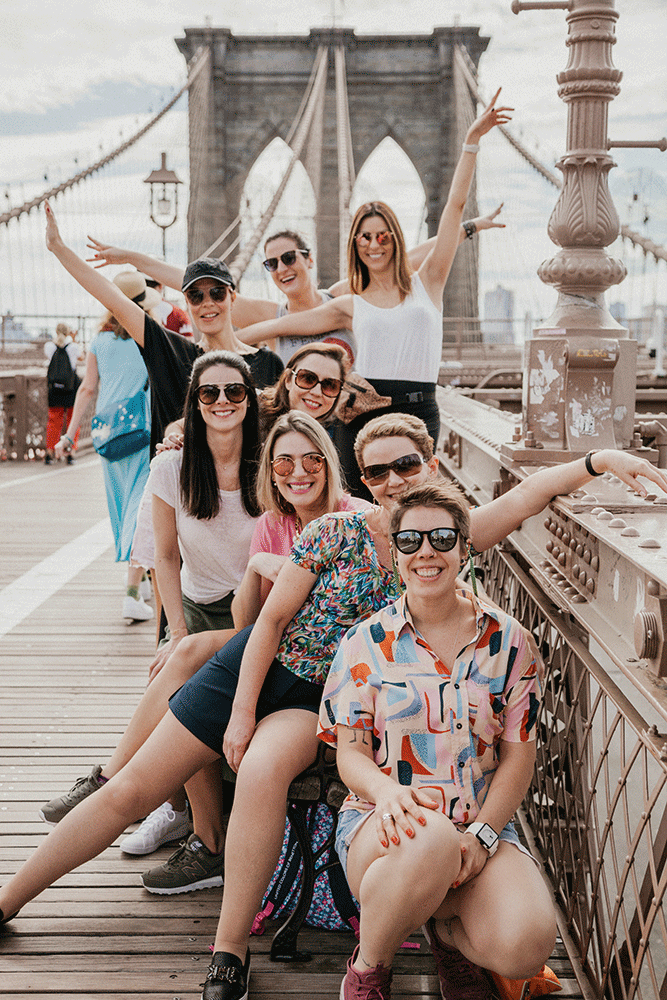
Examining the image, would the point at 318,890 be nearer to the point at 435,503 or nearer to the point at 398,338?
the point at 435,503

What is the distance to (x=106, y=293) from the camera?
3.20 m

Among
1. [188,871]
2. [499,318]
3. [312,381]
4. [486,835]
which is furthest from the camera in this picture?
[499,318]

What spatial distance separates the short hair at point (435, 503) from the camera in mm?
1888

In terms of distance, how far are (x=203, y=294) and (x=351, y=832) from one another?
5.85ft

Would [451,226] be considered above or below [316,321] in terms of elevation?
above

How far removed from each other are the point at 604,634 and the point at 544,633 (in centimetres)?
102

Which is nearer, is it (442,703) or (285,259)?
(442,703)

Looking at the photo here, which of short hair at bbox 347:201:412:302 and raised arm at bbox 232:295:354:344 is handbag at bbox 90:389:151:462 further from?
short hair at bbox 347:201:412:302

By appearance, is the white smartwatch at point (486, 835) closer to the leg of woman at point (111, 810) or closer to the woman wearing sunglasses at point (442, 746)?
the woman wearing sunglasses at point (442, 746)

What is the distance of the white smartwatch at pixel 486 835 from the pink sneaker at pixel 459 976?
23cm

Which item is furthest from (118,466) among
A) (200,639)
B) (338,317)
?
(200,639)

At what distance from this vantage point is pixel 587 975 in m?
2.05

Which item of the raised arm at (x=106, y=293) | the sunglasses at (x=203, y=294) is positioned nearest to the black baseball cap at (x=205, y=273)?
the sunglasses at (x=203, y=294)

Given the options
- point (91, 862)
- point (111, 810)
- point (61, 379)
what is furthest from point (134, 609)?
point (61, 379)
